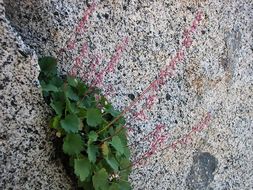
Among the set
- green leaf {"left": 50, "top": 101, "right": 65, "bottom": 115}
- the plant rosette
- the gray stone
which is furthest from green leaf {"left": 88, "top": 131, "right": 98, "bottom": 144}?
the gray stone

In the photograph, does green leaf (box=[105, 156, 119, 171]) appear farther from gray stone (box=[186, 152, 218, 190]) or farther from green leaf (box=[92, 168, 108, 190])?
gray stone (box=[186, 152, 218, 190])

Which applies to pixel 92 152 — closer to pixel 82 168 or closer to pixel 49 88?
pixel 82 168

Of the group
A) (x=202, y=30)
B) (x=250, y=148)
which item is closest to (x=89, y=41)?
(x=202, y=30)

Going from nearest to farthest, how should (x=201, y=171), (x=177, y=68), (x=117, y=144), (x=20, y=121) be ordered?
(x=20, y=121)
(x=117, y=144)
(x=177, y=68)
(x=201, y=171)

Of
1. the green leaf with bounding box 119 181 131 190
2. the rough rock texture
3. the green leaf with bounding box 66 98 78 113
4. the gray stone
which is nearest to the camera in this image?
the rough rock texture

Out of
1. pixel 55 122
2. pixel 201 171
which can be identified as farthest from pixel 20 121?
pixel 201 171

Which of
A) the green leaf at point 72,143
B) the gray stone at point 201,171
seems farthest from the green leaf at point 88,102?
the gray stone at point 201,171
